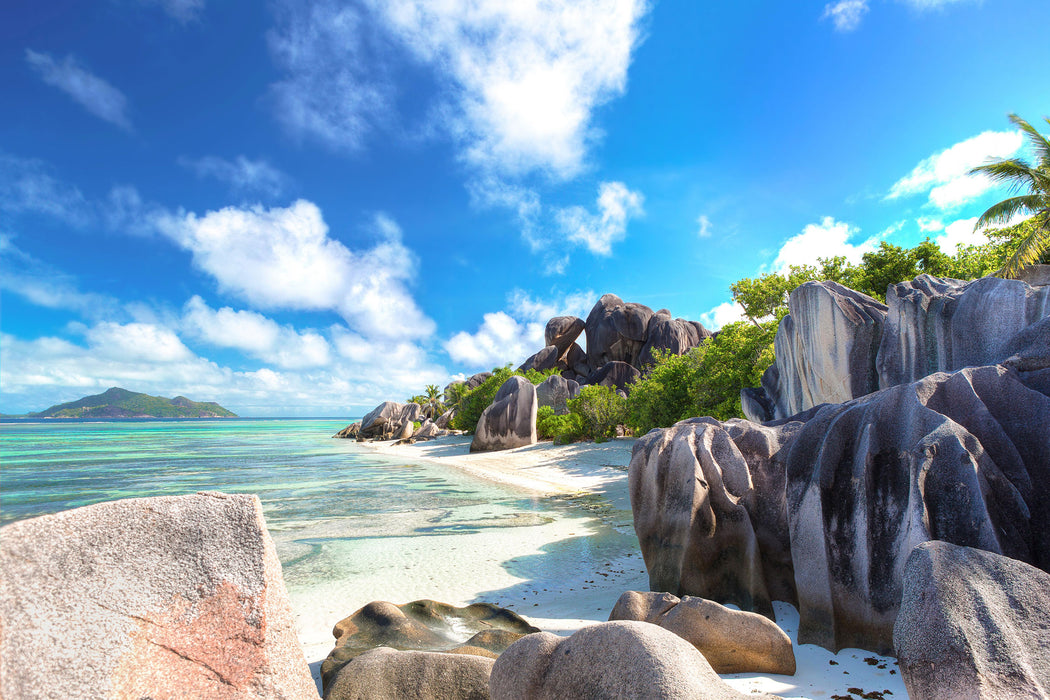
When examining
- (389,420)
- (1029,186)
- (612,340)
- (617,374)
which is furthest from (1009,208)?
(389,420)

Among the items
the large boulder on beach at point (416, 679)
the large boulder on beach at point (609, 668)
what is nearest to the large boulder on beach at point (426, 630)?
the large boulder on beach at point (416, 679)

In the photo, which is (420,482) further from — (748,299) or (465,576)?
(748,299)

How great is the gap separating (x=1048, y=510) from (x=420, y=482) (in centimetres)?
1646

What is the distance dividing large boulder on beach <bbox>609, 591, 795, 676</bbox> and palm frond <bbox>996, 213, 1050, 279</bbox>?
819 inches

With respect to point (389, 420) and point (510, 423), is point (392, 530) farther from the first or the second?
point (389, 420)

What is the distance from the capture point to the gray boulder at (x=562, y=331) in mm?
49844

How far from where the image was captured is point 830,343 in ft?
35.1

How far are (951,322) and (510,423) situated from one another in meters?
21.1

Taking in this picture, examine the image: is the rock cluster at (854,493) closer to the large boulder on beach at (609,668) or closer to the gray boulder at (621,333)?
the large boulder on beach at (609,668)

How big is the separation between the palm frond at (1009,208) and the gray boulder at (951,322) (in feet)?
55.1

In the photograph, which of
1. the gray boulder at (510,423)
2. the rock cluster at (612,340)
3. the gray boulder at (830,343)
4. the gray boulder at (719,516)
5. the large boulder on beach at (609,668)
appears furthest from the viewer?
the rock cluster at (612,340)

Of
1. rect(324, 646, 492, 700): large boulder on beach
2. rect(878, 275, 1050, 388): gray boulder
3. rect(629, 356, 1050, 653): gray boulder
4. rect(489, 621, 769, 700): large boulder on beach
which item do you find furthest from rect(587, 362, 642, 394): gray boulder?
rect(489, 621, 769, 700): large boulder on beach

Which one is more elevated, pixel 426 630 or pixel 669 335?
pixel 669 335

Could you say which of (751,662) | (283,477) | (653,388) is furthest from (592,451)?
(751,662)
